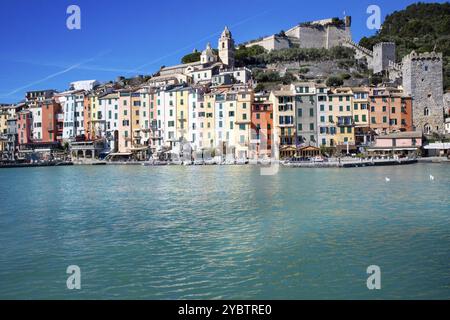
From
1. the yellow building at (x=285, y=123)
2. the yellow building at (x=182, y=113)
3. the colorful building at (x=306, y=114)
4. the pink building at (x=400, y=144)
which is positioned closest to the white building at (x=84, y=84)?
the yellow building at (x=182, y=113)

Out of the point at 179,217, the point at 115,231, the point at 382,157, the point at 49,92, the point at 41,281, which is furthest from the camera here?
the point at 49,92

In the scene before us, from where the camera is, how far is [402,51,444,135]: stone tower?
66.0 meters

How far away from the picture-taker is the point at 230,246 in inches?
576

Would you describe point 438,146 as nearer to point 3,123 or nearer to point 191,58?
point 191,58

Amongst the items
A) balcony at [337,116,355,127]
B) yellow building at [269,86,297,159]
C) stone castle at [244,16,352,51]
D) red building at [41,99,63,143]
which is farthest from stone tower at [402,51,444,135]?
red building at [41,99,63,143]

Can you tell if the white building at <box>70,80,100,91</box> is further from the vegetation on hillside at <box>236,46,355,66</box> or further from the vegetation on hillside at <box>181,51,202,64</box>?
the vegetation on hillside at <box>236,46,355,66</box>

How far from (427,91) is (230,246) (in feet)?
195

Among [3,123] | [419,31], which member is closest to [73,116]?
[3,123]

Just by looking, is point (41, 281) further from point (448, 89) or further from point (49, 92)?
point (49, 92)

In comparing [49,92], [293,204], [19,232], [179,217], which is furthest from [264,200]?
[49,92]

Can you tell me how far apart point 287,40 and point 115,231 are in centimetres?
9540

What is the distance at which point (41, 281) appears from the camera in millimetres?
11633

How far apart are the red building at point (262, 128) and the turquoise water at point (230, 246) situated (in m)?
37.2

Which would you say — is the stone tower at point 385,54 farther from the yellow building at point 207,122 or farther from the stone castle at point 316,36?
the yellow building at point 207,122
